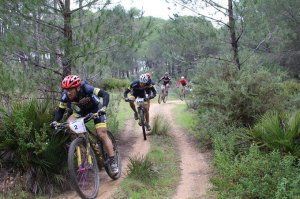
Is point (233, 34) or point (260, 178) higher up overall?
point (233, 34)

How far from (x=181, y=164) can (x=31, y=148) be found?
379cm

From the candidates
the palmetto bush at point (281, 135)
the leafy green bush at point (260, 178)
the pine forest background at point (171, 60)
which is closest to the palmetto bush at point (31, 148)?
the pine forest background at point (171, 60)

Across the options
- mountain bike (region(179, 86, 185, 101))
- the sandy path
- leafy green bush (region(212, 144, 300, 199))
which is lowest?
the sandy path

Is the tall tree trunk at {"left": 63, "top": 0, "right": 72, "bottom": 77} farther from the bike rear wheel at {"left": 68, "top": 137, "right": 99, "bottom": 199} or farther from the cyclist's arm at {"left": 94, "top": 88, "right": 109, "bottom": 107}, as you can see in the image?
the bike rear wheel at {"left": 68, "top": 137, "right": 99, "bottom": 199}

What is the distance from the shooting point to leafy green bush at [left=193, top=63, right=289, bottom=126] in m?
8.23

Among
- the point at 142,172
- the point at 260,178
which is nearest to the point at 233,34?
the point at 142,172

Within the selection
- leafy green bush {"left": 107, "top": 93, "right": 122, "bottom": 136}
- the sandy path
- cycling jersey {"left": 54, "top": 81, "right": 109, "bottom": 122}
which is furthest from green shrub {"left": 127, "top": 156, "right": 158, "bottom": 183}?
leafy green bush {"left": 107, "top": 93, "right": 122, "bottom": 136}

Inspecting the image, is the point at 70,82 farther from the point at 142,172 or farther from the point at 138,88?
the point at 138,88

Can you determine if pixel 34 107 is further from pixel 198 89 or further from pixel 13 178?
pixel 198 89

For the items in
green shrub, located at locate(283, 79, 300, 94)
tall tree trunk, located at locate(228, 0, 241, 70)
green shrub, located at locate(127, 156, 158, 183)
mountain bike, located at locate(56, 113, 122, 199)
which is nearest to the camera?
mountain bike, located at locate(56, 113, 122, 199)

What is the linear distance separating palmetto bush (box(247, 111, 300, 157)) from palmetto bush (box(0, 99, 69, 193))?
401 centimetres

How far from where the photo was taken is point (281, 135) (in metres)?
5.36

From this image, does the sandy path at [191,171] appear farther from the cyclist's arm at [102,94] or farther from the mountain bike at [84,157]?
the cyclist's arm at [102,94]

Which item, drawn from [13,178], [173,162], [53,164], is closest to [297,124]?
[173,162]
